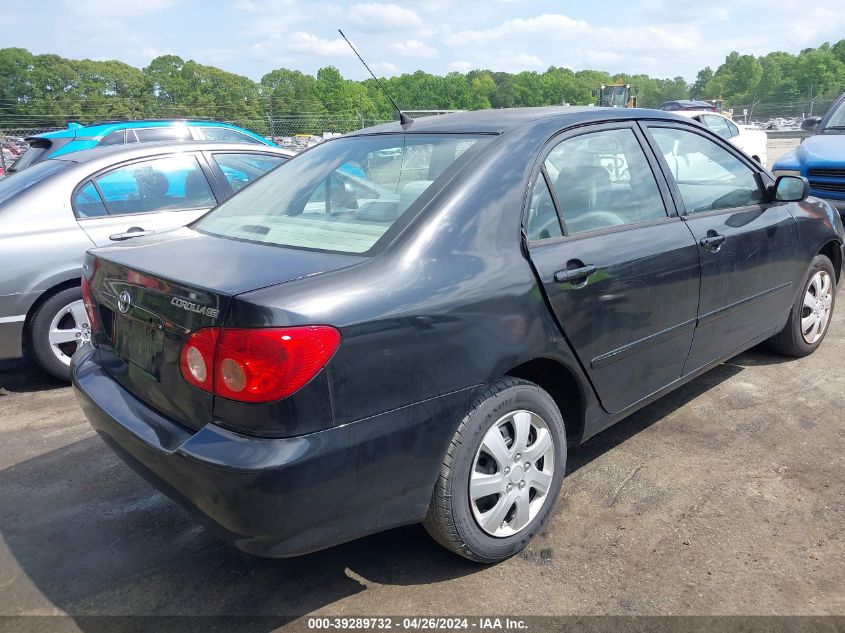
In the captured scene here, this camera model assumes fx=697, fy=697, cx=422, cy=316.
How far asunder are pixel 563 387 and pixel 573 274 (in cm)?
50

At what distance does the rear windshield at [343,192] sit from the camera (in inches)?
102

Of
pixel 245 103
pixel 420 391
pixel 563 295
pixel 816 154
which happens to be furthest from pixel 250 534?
pixel 245 103

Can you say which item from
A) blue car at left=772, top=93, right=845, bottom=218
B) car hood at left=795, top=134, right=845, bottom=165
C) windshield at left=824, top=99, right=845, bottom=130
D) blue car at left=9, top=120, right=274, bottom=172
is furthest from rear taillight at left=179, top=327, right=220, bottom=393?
blue car at left=9, top=120, right=274, bottom=172

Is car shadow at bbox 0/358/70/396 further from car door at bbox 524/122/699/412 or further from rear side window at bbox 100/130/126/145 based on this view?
rear side window at bbox 100/130/126/145

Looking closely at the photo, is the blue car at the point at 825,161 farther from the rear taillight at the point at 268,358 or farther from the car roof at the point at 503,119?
the rear taillight at the point at 268,358

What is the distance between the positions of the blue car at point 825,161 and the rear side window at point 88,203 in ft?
20.0

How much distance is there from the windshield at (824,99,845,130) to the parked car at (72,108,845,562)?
563 cm

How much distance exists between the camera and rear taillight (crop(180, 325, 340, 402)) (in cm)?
200

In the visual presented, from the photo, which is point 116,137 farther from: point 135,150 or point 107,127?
point 135,150

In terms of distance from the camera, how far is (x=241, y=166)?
564 centimetres

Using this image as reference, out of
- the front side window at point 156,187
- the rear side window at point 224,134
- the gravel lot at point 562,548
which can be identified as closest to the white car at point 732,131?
the rear side window at point 224,134

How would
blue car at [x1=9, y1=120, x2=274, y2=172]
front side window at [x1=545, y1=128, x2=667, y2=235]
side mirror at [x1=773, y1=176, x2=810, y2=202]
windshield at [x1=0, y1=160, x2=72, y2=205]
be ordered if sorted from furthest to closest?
1. blue car at [x1=9, y1=120, x2=274, y2=172]
2. windshield at [x1=0, y1=160, x2=72, y2=205]
3. side mirror at [x1=773, y1=176, x2=810, y2=202]
4. front side window at [x1=545, y1=128, x2=667, y2=235]

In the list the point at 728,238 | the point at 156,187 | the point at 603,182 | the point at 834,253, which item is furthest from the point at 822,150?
the point at 156,187

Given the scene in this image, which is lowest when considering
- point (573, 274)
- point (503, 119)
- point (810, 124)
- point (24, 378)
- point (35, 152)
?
point (24, 378)
